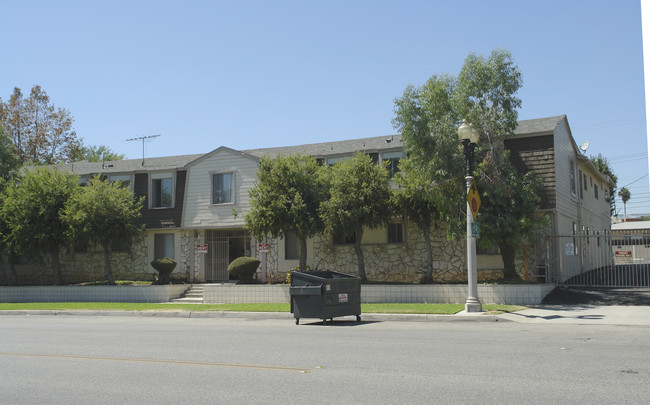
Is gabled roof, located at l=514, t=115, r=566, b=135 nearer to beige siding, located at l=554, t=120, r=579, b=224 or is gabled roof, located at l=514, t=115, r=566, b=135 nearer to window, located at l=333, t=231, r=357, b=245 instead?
beige siding, located at l=554, t=120, r=579, b=224

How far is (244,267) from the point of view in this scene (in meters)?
24.7

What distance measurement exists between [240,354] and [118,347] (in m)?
2.94

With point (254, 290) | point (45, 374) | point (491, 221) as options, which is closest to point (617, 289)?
point (491, 221)

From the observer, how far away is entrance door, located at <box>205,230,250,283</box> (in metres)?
27.8

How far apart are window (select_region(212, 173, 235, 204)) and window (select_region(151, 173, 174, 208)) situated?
8.06 feet

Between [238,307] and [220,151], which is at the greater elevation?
[220,151]

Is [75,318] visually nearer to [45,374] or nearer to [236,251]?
[236,251]

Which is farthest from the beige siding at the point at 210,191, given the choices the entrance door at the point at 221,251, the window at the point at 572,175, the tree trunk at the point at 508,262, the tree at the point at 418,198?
the window at the point at 572,175

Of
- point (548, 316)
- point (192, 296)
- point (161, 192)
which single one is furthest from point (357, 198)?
point (161, 192)

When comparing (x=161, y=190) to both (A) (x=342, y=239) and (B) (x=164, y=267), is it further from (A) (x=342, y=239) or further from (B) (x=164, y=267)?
(A) (x=342, y=239)

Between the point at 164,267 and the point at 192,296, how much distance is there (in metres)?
2.21

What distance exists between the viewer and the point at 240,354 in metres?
9.95

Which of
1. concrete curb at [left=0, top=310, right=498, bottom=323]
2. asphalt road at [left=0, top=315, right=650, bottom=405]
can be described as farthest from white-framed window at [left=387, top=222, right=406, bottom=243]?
asphalt road at [left=0, top=315, right=650, bottom=405]

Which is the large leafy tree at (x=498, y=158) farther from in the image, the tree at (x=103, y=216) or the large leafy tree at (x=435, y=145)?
the tree at (x=103, y=216)
